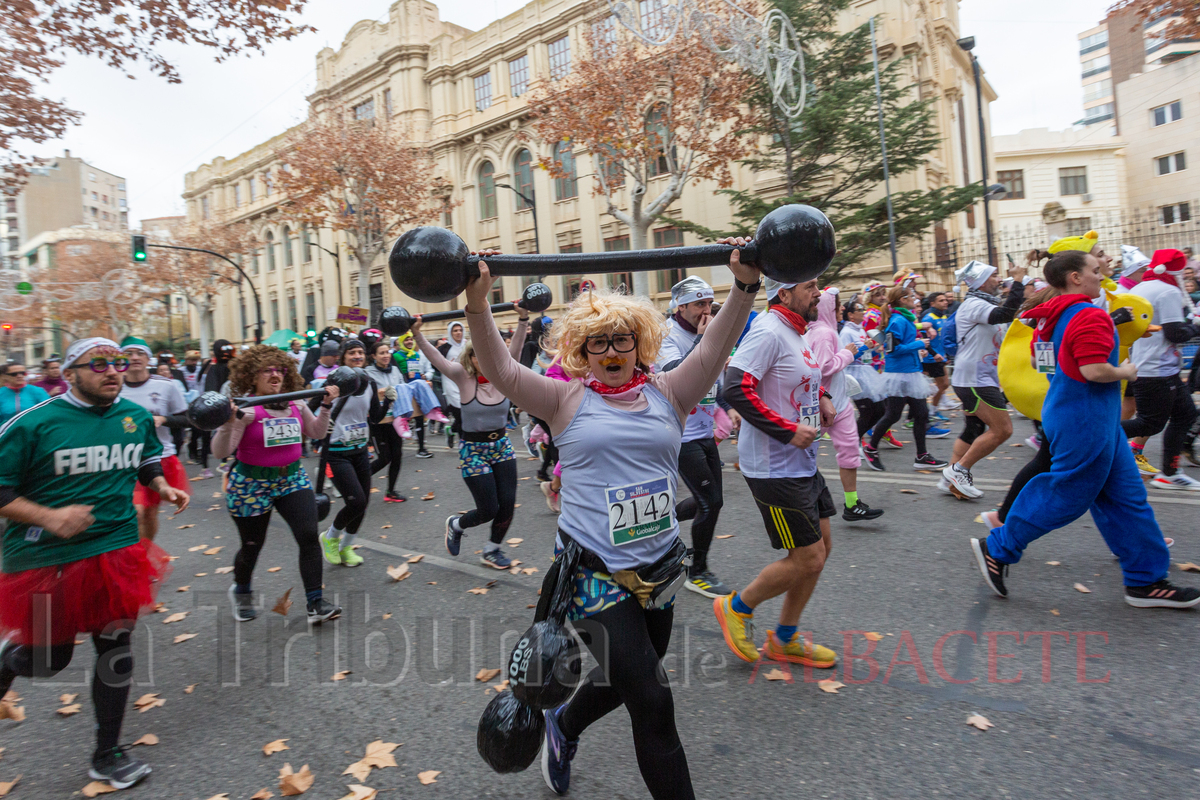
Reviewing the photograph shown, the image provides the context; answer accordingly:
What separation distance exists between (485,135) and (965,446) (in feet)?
110

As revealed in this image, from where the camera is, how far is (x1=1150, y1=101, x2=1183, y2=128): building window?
4288cm

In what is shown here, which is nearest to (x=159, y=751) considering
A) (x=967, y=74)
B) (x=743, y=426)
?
(x=743, y=426)

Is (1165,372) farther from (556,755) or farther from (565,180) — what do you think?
(565,180)

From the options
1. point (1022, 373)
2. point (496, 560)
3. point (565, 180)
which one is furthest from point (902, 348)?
point (565, 180)

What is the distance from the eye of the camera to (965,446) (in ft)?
→ 22.5

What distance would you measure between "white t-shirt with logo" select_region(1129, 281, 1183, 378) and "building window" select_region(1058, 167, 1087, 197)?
49.4m

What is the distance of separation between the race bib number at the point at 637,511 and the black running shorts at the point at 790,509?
1218 millimetres

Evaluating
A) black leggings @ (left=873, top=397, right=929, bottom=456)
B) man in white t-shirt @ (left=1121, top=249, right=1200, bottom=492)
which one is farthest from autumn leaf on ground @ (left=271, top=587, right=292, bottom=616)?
man in white t-shirt @ (left=1121, top=249, right=1200, bottom=492)

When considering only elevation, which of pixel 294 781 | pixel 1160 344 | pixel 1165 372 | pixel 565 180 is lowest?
pixel 294 781

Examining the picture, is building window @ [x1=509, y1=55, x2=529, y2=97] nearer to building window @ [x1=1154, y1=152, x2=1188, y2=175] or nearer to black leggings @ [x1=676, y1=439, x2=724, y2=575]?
black leggings @ [x1=676, y1=439, x2=724, y2=575]

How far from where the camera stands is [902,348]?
804 centimetres

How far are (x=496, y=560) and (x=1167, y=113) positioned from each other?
54.4 m

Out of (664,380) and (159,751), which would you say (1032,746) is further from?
(159,751)

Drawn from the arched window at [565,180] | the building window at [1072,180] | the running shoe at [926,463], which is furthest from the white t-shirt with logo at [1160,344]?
the building window at [1072,180]
